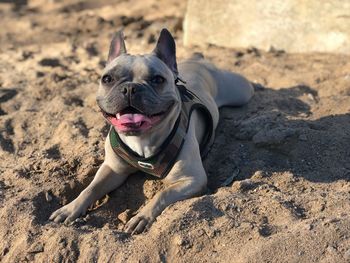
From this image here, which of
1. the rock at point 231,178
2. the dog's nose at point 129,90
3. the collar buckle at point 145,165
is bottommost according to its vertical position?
the rock at point 231,178

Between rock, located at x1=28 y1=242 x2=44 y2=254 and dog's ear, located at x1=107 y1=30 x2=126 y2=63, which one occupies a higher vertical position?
dog's ear, located at x1=107 y1=30 x2=126 y2=63

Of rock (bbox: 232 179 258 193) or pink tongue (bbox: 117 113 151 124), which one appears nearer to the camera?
pink tongue (bbox: 117 113 151 124)

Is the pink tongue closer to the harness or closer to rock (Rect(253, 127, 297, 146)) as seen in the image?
the harness

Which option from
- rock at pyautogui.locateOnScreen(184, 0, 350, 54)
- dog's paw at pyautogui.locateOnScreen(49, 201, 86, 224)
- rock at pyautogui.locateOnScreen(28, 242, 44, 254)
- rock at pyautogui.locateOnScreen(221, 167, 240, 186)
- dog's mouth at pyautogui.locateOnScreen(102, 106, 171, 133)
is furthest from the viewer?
rock at pyautogui.locateOnScreen(184, 0, 350, 54)

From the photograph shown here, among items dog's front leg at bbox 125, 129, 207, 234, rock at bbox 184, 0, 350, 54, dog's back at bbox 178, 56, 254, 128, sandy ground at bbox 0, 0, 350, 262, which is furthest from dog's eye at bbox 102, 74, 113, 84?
rock at bbox 184, 0, 350, 54

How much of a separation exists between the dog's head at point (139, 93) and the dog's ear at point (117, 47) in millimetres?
78

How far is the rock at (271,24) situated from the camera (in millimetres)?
6785

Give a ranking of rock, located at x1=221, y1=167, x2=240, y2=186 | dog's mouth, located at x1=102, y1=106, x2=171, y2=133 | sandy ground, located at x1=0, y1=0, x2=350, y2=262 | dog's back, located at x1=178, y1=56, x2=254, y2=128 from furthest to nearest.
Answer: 1. dog's back, located at x1=178, y1=56, x2=254, y2=128
2. rock, located at x1=221, y1=167, x2=240, y2=186
3. dog's mouth, located at x1=102, y1=106, x2=171, y2=133
4. sandy ground, located at x1=0, y1=0, x2=350, y2=262

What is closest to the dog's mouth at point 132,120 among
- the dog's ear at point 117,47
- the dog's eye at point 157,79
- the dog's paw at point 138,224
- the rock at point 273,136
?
the dog's eye at point 157,79

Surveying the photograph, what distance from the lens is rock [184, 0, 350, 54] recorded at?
22.3ft

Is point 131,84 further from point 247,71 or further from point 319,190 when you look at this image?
point 247,71

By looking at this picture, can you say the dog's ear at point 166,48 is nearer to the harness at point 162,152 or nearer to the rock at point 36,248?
the harness at point 162,152

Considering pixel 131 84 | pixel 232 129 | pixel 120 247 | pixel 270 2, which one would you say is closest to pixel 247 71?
pixel 270 2

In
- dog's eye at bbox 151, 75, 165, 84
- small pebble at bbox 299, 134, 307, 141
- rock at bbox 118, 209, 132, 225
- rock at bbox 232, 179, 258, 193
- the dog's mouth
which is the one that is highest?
dog's eye at bbox 151, 75, 165, 84
